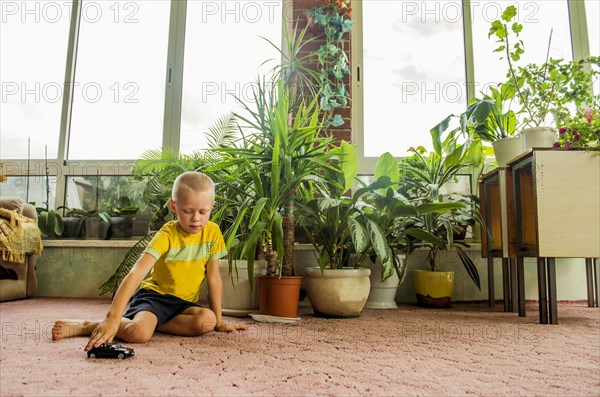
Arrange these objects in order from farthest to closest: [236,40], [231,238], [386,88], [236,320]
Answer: [236,40], [386,88], [236,320], [231,238]

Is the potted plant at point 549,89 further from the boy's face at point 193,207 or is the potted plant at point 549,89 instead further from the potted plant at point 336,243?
the boy's face at point 193,207

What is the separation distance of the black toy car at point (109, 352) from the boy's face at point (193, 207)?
44cm

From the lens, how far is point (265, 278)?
199 cm

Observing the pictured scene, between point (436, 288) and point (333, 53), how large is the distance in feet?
5.20

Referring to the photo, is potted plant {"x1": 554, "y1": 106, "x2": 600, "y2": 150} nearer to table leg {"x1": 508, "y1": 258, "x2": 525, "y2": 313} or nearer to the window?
table leg {"x1": 508, "y1": 258, "x2": 525, "y2": 313}

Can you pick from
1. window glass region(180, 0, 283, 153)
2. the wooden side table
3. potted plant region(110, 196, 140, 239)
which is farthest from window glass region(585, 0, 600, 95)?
potted plant region(110, 196, 140, 239)

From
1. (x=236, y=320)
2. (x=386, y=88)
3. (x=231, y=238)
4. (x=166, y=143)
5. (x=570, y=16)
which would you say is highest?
(x=570, y=16)

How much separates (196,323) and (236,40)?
2.56 metres

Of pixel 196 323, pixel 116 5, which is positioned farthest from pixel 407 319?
pixel 116 5

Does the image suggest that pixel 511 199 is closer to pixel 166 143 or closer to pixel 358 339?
pixel 358 339

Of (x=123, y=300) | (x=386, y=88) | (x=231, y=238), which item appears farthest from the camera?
(x=386, y=88)

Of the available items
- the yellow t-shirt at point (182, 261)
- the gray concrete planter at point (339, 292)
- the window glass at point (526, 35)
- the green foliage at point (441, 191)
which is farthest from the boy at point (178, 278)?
the window glass at point (526, 35)

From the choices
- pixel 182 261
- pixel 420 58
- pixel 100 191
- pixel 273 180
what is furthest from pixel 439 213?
pixel 100 191

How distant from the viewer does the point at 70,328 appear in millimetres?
1505
